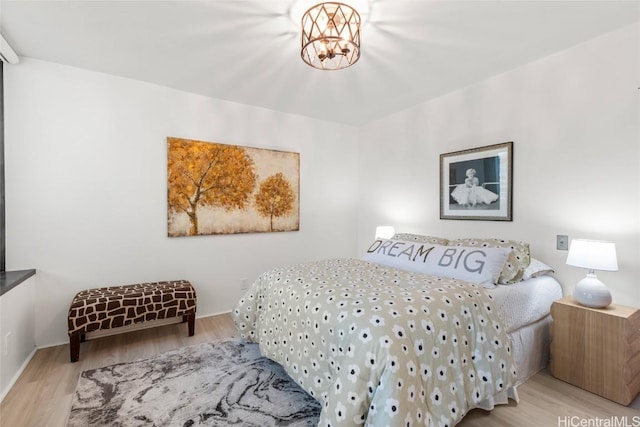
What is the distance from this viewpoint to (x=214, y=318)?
3221 millimetres

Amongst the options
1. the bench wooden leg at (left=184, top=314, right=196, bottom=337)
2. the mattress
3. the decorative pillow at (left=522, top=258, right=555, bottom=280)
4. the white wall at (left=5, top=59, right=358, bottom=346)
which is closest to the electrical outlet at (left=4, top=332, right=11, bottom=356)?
the white wall at (left=5, top=59, right=358, bottom=346)

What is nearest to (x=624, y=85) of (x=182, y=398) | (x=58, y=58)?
(x=182, y=398)

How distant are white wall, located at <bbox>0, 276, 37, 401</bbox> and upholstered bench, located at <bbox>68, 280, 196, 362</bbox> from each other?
12.0 inches

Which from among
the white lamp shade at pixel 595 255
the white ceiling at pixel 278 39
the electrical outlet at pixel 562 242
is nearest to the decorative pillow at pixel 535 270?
the electrical outlet at pixel 562 242

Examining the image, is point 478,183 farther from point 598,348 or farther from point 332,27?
point 332,27

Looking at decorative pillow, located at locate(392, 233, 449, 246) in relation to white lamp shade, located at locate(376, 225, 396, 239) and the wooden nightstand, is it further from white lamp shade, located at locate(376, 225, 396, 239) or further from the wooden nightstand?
the wooden nightstand

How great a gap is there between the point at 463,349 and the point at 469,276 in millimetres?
702

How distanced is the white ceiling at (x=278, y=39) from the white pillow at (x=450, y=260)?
1569mm

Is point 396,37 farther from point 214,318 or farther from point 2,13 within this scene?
point 214,318

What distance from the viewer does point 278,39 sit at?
7.04ft

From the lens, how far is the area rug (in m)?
1.65

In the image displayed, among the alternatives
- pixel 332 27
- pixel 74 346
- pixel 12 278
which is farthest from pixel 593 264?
pixel 12 278

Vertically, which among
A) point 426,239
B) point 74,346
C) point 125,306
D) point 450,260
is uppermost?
point 426,239

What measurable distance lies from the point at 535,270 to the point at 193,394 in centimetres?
260
